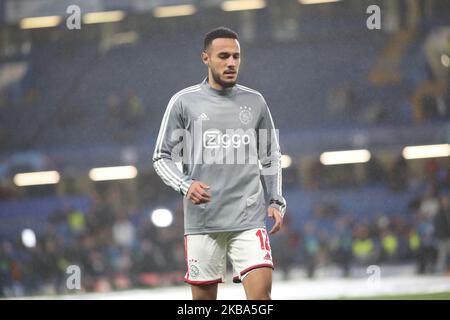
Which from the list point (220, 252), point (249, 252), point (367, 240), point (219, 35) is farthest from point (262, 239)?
point (367, 240)

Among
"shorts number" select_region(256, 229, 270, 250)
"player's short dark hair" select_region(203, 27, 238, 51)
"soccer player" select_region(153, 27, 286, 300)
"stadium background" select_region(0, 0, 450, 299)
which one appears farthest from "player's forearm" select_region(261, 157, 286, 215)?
"stadium background" select_region(0, 0, 450, 299)

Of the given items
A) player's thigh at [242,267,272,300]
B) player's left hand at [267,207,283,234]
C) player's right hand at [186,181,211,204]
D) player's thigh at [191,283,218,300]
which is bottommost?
player's thigh at [191,283,218,300]

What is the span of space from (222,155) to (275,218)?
0.38 m

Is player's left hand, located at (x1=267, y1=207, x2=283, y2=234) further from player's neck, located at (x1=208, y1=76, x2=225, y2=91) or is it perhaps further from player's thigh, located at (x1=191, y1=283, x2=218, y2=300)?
player's neck, located at (x1=208, y1=76, x2=225, y2=91)

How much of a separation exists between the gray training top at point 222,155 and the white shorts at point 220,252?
47mm

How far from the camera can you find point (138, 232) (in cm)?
1266

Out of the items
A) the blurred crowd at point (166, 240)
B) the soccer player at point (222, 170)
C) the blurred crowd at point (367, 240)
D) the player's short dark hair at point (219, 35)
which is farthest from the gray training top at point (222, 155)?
the blurred crowd at point (367, 240)

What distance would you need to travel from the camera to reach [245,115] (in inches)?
159

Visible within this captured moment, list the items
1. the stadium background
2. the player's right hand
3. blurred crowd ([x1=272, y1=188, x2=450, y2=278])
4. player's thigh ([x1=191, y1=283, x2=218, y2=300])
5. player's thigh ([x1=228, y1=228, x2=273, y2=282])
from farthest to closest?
the stadium background → blurred crowd ([x1=272, y1=188, x2=450, y2=278]) → player's thigh ([x1=191, y1=283, x2=218, y2=300]) → player's thigh ([x1=228, y1=228, x2=273, y2=282]) → the player's right hand

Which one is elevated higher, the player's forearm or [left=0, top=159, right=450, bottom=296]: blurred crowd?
the player's forearm

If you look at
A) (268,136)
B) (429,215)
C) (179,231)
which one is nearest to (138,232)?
(179,231)

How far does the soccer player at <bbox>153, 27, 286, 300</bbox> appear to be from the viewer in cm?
395

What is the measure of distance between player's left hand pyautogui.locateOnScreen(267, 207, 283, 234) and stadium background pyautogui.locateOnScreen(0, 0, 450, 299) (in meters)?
7.64

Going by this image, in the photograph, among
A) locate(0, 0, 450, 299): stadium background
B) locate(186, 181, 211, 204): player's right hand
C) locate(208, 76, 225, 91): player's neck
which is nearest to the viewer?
locate(186, 181, 211, 204): player's right hand
